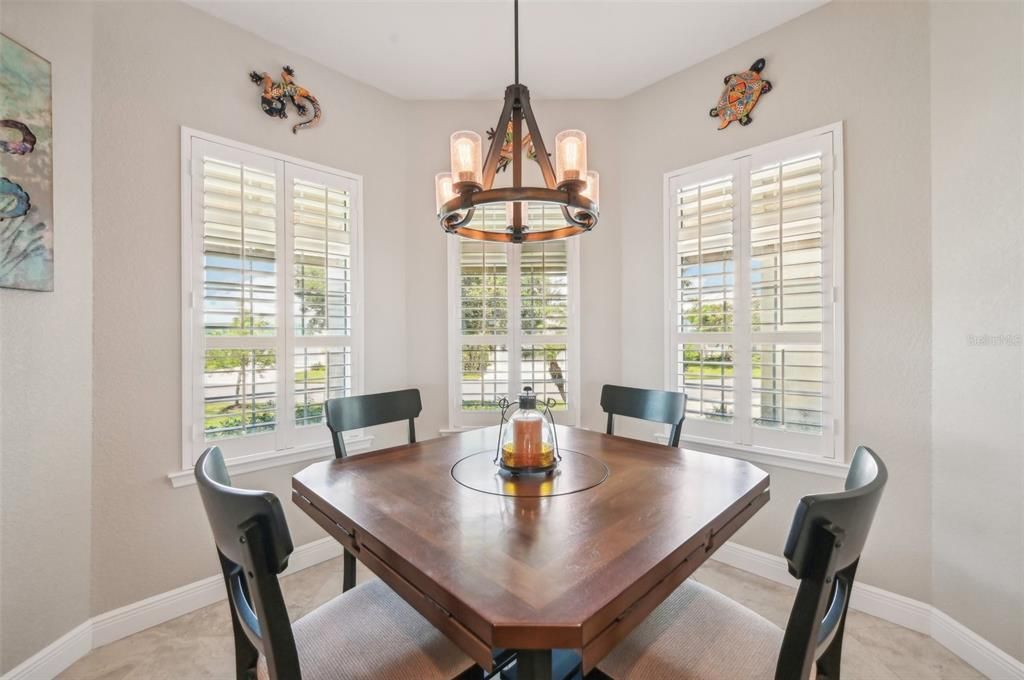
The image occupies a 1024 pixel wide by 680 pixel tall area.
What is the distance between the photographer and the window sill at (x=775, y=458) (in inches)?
79.7

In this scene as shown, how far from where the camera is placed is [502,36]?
7.48 ft

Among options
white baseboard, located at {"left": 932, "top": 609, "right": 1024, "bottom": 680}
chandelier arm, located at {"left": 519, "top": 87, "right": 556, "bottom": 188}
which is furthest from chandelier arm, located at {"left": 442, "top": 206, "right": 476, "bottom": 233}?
white baseboard, located at {"left": 932, "top": 609, "right": 1024, "bottom": 680}

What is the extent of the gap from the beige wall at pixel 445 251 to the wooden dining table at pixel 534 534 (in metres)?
1.22

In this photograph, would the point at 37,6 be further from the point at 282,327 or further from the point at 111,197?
the point at 282,327

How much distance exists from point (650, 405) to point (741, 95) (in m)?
1.82

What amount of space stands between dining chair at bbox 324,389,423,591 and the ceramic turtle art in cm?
234

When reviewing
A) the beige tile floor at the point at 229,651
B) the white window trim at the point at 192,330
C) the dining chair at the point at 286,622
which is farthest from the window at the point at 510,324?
the dining chair at the point at 286,622

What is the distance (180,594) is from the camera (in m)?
1.96

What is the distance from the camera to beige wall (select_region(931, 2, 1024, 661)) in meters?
1.54

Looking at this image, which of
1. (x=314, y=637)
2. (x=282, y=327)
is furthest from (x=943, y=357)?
(x=282, y=327)

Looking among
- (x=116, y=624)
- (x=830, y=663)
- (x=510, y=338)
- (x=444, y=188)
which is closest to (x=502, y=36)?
(x=444, y=188)

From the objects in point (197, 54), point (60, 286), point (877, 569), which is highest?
point (197, 54)

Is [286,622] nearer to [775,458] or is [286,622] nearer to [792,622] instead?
[792,622]

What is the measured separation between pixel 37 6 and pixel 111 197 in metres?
0.70
